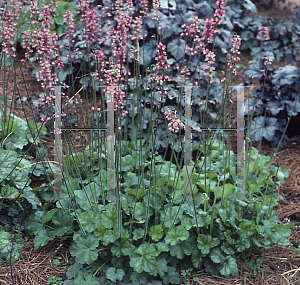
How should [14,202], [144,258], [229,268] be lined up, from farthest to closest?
[14,202] → [229,268] → [144,258]

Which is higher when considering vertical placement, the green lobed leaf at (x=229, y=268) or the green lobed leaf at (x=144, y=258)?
the green lobed leaf at (x=144, y=258)

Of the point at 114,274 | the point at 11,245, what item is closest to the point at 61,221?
the point at 11,245

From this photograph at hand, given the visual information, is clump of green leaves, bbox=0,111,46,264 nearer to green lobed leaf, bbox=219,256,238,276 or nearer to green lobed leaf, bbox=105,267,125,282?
green lobed leaf, bbox=105,267,125,282

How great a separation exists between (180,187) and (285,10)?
16.1 ft

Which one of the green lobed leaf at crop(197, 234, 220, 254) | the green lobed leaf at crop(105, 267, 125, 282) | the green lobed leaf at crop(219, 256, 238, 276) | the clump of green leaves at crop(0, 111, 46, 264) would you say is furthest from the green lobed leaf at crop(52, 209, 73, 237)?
the green lobed leaf at crop(219, 256, 238, 276)

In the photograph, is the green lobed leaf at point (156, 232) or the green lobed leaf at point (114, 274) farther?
the green lobed leaf at point (156, 232)

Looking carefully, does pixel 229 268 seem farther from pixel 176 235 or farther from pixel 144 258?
pixel 144 258

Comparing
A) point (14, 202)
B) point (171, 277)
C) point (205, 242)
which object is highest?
point (14, 202)

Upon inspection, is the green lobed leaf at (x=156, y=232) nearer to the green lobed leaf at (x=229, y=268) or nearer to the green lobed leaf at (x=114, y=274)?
the green lobed leaf at (x=114, y=274)

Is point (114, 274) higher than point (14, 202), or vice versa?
point (14, 202)

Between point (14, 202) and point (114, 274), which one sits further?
point (14, 202)

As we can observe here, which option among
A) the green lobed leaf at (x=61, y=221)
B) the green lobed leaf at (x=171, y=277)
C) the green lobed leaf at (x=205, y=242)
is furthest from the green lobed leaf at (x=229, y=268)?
the green lobed leaf at (x=61, y=221)

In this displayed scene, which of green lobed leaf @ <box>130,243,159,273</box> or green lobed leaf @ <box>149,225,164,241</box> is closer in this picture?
green lobed leaf @ <box>130,243,159,273</box>

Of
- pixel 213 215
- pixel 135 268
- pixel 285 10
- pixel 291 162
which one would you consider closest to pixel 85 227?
pixel 135 268
